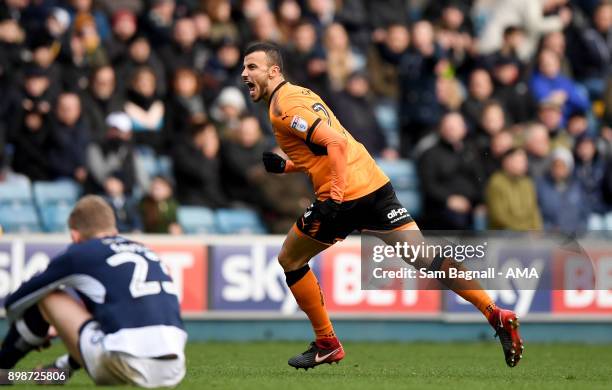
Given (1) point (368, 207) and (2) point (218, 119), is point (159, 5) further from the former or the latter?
(1) point (368, 207)

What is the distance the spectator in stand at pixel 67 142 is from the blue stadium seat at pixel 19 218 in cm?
68

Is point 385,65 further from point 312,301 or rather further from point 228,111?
point 312,301

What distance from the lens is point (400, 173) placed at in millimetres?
17531

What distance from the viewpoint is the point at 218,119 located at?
17062 millimetres

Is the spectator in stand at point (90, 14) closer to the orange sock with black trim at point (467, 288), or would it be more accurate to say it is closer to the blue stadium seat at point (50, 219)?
the blue stadium seat at point (50, 219)

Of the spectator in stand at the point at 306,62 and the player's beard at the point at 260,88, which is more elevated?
the player's beard at the point at 260,88

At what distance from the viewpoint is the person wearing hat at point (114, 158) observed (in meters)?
15.5

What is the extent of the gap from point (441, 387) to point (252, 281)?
564 centimetres

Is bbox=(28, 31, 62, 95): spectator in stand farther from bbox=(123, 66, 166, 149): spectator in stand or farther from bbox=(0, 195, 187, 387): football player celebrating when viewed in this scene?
bbox=(0, 195, 187, 387): football player celebrating

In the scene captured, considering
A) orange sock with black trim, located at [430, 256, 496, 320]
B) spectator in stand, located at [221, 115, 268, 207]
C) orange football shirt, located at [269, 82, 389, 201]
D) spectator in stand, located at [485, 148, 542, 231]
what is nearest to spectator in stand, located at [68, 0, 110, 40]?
spectator in stand, located at [221, 115, 268, 207]

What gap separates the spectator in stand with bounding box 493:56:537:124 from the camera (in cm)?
1892

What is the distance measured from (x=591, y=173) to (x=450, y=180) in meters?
2.26

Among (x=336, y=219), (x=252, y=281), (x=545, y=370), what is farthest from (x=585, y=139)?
(x=336, y=219)

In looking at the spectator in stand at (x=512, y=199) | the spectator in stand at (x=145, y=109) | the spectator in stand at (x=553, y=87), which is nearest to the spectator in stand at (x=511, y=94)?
the spectator in stand at (x=553, y=87)
